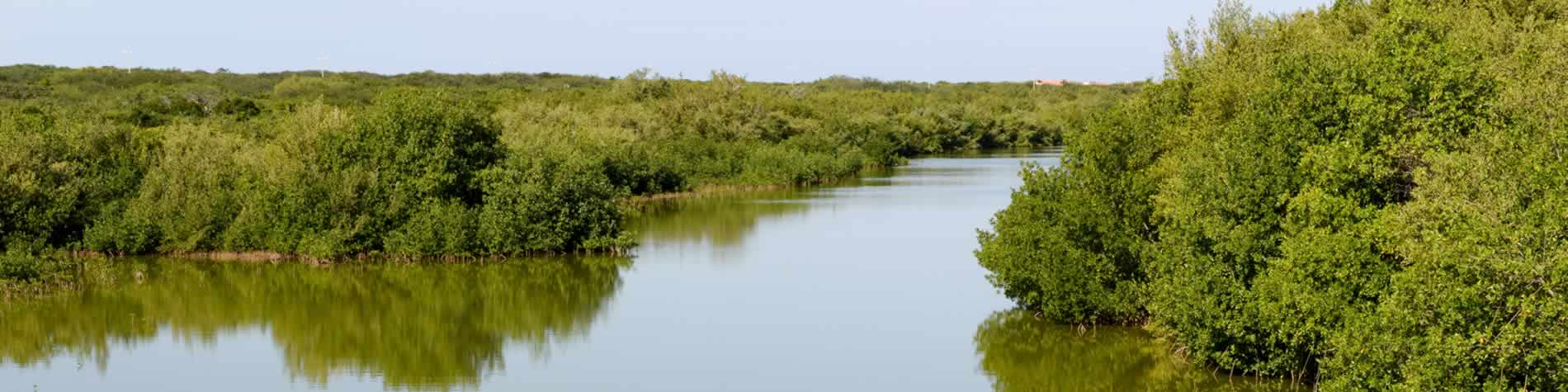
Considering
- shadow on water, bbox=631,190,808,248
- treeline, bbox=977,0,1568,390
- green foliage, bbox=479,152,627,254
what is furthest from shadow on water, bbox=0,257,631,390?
A: treeline, bbox=977,0,1568,390

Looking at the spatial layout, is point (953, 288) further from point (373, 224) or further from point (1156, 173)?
point (373, 224)

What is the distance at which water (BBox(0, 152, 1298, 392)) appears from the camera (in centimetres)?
2197

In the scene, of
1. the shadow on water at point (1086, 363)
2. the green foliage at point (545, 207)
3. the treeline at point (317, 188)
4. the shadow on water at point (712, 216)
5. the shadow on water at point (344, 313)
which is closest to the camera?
the shadow on water at point (1086, 363)

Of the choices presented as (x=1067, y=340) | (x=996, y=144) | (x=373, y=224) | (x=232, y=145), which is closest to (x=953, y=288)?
(x=1067, y=340)

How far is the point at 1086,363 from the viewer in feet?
72.5

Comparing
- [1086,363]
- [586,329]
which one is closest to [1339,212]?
[1086,363]

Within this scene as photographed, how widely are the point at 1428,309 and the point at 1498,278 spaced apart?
87cm

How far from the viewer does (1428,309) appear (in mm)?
14578

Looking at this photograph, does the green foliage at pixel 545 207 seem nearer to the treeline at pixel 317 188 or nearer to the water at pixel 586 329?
the treeline at pixel 317 188

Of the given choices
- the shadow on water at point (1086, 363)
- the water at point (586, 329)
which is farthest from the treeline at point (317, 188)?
the shadow on water at point (1086, 363)

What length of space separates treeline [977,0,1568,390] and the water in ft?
4.89

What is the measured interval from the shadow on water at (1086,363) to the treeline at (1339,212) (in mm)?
380

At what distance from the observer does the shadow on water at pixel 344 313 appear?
78.7ft

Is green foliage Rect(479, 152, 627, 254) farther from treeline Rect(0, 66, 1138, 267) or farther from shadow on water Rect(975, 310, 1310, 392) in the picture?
shadow on water Rect(975, 310, 1310, 392)
